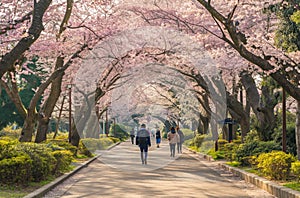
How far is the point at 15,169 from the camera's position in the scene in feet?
42.4

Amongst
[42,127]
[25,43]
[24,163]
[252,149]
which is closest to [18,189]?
[24,163]

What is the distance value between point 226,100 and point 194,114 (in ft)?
93.5

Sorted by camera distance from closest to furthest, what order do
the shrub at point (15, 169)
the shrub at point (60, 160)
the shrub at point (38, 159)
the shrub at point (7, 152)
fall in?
1. the shrub at point (15, 169)
2. the shrub at point (7, 152)
3. the shrub at point (38, 159)
4. the shrub at point (60, 160)

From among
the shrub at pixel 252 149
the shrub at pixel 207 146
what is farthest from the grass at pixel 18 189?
the shrub at pixel 207 146

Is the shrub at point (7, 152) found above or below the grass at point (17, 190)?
above

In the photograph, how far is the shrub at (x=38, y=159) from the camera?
554 inches

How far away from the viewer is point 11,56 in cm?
1063

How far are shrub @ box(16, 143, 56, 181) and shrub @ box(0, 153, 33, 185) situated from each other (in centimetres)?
63

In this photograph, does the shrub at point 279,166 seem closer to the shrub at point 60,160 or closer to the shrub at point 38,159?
the shrub at point 38,159

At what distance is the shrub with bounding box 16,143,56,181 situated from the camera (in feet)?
46.1

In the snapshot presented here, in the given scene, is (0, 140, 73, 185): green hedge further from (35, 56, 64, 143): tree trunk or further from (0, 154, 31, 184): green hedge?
(35, 56, 64, 143): tree trunk

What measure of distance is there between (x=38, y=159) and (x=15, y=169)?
1.17m

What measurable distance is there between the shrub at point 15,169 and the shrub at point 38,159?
630 millimetres

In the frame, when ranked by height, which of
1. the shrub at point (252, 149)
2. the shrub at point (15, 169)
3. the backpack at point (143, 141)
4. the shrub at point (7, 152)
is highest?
the backpack at point (143, 141)
